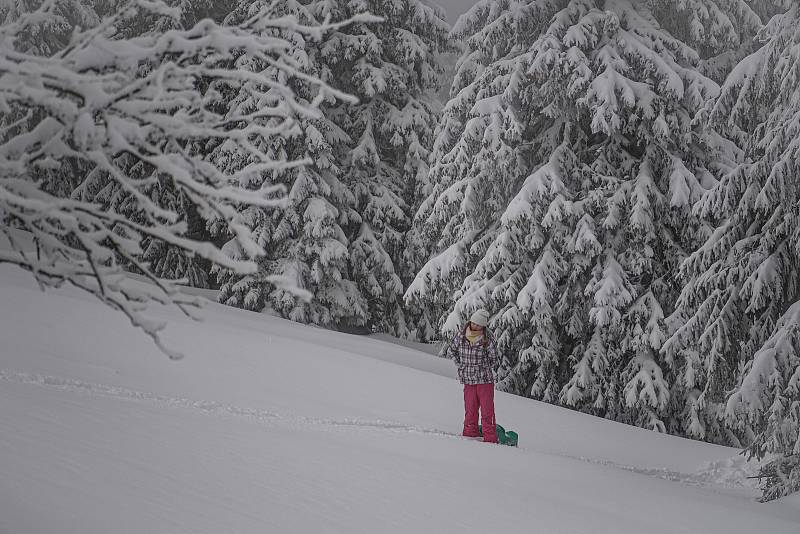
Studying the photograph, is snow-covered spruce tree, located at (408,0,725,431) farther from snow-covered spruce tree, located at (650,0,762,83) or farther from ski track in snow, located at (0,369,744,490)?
ski track in snow, located at (0,369,744,490)

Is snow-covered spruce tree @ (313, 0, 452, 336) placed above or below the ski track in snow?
above

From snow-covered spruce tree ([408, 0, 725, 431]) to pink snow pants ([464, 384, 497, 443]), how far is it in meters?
3.67

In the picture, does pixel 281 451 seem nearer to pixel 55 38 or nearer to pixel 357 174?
pixel 357 174

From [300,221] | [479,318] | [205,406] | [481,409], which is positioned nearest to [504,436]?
[481,409]

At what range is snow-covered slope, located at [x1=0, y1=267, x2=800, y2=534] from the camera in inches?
157

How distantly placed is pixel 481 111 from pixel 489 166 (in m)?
0.96

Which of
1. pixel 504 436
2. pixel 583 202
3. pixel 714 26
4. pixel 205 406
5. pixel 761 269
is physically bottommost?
pixel 205 406

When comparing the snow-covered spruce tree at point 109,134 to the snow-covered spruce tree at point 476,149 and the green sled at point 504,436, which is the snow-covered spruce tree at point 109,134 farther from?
the snow-covered spruce tree at point 476,149

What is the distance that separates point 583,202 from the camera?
1188cm

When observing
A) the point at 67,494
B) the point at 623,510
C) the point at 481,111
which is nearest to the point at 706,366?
the point at 623,510

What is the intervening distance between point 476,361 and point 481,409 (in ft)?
1.80

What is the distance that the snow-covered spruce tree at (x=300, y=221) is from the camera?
15523 millimetres

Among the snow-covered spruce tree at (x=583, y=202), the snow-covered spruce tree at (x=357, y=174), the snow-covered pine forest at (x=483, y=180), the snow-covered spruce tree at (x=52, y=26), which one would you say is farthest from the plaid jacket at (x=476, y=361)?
the snow-covered spruce tree at (x=52, y=26)

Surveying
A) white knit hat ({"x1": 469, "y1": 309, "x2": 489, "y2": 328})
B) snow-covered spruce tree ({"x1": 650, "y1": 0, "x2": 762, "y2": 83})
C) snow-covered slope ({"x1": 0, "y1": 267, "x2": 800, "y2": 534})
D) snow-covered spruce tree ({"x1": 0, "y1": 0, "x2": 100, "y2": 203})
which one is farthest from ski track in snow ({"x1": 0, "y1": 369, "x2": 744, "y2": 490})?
snow-covered spruce tree ({"x1": 0, "y1": 0, "x2": 100, "y2": 203})
